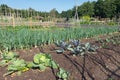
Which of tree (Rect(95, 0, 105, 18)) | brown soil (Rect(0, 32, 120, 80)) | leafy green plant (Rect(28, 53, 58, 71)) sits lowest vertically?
brown soil (Rect(0, 32, 120, 80))

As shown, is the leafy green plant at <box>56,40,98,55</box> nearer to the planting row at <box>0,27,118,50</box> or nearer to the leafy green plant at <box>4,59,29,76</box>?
the leafy green plant at <box>4,59,29,76</box>

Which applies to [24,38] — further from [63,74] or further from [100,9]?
[100,9]

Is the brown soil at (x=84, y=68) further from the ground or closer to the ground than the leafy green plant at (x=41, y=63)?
closer to the ground

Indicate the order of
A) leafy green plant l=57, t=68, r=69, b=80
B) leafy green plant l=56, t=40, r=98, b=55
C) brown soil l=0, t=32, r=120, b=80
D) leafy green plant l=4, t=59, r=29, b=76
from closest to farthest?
leafy green plant l=57, t=68, r=69, b=80 < brown soil l=0, t=32, r=120, b=80 < leafy green plant l=4, t=59, r=29, b=76 < leafy green plant l=56, t=40, r=98, b=55

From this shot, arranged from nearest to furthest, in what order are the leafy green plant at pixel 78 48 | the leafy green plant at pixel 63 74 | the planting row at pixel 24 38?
the leafy green plant at pixel 63 74 → the leafy green plant at pixel 78 48 → the planting row at pixel 24 38

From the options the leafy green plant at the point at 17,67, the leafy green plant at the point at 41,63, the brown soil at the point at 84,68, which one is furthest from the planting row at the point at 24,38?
the leafy green plant at the point at 41,63

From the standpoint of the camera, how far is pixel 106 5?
6222 cm

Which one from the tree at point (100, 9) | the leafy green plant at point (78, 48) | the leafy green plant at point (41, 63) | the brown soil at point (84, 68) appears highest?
the tree at point (100, 9)

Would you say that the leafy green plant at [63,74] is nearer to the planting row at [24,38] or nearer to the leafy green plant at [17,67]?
the leafy green plant at [17,67]

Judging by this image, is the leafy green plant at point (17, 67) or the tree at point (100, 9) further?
the tree at point (100, 9)

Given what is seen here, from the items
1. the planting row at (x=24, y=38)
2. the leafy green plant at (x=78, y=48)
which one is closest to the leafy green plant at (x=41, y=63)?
the leafy green plant at (x=78, y=48)

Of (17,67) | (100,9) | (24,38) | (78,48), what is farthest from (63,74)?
(100,9)

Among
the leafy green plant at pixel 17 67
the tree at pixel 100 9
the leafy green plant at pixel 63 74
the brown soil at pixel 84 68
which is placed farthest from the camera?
the tree at pixel 100 9

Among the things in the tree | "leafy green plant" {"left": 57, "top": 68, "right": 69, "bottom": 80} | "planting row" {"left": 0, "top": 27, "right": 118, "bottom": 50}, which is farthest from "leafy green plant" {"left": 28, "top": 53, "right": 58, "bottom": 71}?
the tree
